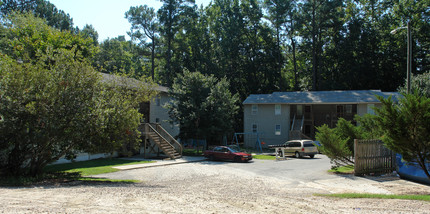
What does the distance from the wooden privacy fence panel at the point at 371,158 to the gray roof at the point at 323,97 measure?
1934cm

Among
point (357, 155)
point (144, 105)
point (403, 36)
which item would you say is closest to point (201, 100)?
point (144, 105)

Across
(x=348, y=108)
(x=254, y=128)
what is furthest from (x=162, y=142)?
(x=348, y=108)

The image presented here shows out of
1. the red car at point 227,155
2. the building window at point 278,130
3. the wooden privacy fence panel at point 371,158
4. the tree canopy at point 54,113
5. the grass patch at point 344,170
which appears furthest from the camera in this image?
the building window at point 278,130

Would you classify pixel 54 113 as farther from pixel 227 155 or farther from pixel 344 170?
pixel 344 170

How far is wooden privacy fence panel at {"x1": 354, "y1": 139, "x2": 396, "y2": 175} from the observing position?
55.0ft

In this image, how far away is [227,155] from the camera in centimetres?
2650

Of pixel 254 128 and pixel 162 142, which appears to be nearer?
pixel 162 142

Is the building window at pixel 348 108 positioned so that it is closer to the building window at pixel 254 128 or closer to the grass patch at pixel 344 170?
the building window at pixel 254 128

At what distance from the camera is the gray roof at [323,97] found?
1446 inches

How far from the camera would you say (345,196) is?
10766 mm

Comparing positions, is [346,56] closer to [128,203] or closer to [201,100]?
[201,100]

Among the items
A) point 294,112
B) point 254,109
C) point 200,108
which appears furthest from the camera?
point 294,112

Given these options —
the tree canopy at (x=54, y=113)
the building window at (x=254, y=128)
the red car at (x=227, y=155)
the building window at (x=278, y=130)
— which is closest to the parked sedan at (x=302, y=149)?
the red car at (x=227, y=155)

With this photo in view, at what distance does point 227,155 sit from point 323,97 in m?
18.3
